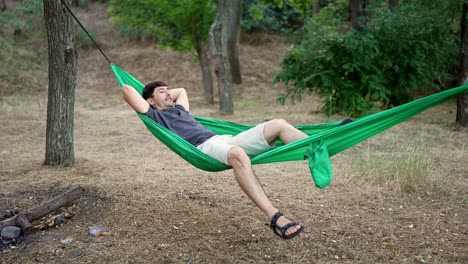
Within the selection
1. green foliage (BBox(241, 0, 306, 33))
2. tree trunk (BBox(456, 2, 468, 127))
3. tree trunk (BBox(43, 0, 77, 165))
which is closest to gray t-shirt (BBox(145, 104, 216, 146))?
tree trunk (BBox(43, 0, 77, 165))

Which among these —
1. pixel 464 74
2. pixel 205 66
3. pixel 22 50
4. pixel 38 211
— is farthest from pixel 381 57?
pixel 22 50

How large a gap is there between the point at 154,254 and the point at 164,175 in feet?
4.52

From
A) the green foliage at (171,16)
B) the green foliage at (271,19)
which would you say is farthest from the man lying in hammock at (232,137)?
the green foliage at (271,19)

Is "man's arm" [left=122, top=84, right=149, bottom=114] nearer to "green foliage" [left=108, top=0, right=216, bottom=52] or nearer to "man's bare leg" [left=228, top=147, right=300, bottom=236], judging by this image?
"man's bare leg" [left=228, top=147, right=300, bottom=236]

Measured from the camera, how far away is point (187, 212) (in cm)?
285

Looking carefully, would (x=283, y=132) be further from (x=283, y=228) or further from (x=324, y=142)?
(x=283, y=228)

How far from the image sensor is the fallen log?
2.45m

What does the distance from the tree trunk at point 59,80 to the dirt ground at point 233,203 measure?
0.18m

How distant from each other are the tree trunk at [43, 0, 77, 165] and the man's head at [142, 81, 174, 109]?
0.81 meters

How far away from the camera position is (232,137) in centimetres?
268

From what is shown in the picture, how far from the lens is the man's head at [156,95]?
298 centimetres

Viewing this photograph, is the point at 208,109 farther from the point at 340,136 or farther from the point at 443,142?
the point at 340,136

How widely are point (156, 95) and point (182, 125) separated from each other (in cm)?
31

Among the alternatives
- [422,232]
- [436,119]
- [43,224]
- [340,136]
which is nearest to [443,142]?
[436,119]
